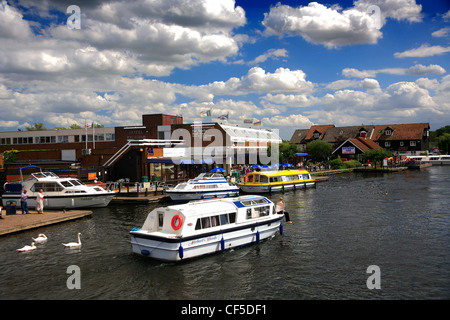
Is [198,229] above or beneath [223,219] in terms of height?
beneath

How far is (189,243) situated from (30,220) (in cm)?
1514

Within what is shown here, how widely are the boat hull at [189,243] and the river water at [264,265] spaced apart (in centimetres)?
46

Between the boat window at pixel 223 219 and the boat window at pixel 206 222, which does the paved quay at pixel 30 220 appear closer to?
the boat window at pixel 206 222

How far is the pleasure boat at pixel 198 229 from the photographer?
18.2 meters

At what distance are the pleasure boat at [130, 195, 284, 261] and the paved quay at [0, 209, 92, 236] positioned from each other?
1064cm

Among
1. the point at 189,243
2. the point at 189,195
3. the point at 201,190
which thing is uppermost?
the point at 201,190

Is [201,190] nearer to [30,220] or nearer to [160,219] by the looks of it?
[30,220]

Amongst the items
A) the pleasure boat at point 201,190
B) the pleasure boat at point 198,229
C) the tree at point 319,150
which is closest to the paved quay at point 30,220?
the pleasure boat at point 201,190

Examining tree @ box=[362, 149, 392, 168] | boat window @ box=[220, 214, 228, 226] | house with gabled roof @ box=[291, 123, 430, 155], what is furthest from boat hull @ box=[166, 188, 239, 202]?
house with gabled roof @ box=[291, 123, 430, 155]

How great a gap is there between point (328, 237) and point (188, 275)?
35.2ft

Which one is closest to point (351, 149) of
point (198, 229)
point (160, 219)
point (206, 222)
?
point (206, 222)

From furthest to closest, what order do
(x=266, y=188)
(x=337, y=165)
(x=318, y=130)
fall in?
1. (x=318, y=130)
2. (x=337, y=165)
3. (x=266, y=188)

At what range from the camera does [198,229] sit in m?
19.1
